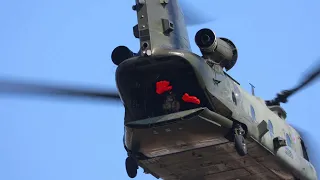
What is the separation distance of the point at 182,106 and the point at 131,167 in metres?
2.32

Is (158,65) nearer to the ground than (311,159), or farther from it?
farther from it

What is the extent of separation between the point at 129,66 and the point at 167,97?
1080 millimetres

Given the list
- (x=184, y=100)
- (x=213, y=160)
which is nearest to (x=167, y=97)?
(x=184, y=100)

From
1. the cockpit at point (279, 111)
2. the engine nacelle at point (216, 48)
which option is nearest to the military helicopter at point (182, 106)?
the engine nacelle at point (216, 48)

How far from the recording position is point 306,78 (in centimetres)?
1897

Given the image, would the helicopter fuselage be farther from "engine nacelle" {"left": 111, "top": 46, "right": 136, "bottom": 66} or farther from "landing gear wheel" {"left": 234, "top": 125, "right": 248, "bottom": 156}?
"engine nacelle" {"left": 111, "top": 46, "right": 136, "bottom": 66}

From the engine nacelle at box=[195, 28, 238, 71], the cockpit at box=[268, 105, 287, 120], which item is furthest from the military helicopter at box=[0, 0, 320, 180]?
the cockpit at box=[268, 105, 287, 120]

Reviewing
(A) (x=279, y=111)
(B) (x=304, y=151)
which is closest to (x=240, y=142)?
(A) (x=279, y=111)

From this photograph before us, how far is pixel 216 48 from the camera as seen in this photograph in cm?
1675

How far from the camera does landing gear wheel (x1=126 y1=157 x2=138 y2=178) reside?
1762 centimetres

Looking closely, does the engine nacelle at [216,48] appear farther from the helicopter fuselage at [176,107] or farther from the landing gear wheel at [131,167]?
the landing gear wheel at [131,167]

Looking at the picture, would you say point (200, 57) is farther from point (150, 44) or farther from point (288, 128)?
point (288, 128)

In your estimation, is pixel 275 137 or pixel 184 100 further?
pixel 275 137

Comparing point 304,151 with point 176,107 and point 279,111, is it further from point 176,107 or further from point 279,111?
point 176,107
